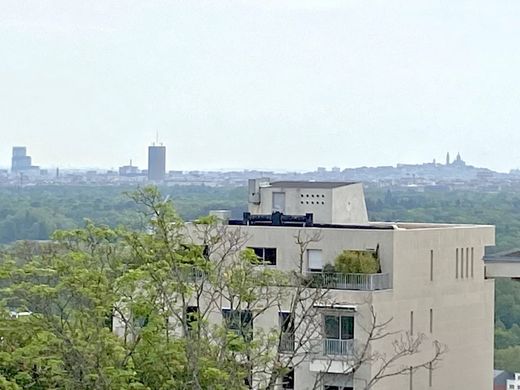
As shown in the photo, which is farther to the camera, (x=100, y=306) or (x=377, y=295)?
(x=377, y=295)

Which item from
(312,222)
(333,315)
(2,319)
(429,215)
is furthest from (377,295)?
(429,215)

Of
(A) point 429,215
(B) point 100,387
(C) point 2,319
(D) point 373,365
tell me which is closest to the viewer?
(B) point 100,387

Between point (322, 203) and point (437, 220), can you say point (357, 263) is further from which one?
point (437, 220)

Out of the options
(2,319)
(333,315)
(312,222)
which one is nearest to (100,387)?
(2,319)

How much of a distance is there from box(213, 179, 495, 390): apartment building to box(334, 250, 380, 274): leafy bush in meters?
0.18

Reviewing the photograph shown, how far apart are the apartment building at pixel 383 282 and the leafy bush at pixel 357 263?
0.60 feet

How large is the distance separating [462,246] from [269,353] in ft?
48.6

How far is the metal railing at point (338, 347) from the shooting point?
3497 centimetres

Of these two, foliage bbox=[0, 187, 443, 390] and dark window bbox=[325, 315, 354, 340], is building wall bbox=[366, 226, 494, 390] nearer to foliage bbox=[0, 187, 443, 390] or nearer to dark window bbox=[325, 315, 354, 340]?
dark window bbox=[325, 315, 354, 340]

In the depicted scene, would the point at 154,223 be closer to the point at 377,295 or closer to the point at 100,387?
the point at 100,387

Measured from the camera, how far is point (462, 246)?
127ft

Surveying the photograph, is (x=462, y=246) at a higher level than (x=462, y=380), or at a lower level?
higher

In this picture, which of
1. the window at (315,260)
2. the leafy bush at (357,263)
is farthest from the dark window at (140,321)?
the window at (315,260)

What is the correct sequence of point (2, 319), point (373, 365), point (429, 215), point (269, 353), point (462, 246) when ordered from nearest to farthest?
1. point (269, 353)
2. point (2, 319)
3. point (373, 365)
4. point (462, 246)
5. point (429, 215)
